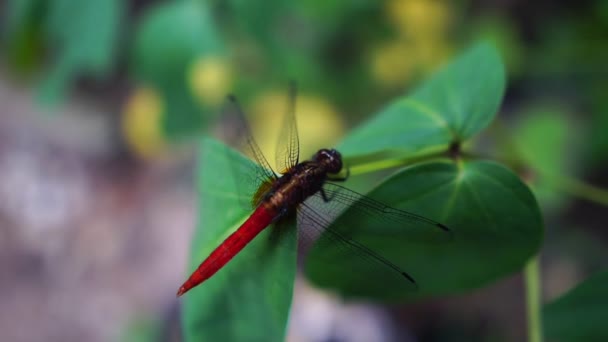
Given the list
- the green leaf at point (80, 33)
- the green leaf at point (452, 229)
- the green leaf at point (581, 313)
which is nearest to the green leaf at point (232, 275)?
the green leaf at point (452, 229)

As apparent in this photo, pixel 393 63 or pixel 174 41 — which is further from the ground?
pixel 393 63

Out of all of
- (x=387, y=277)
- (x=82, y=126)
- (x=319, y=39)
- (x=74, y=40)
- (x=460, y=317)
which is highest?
(x=319, y=39)

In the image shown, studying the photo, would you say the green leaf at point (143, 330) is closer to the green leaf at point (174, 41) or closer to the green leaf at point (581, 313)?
the green leaf at point (174, 41)

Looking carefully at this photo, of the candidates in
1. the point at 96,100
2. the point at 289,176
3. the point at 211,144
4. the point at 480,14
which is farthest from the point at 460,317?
the point at 96,100

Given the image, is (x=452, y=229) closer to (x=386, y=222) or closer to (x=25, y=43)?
(x=386, y=222)

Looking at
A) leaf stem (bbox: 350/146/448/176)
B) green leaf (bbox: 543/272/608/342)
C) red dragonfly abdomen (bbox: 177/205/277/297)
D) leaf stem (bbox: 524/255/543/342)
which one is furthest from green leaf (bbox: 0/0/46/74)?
green leaf (bbox: 543/272/608/342)

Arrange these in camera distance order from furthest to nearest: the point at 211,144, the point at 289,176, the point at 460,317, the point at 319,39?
the point at 319,39 < the point at 460,317 < the point at 289,176 < the point at 211,144

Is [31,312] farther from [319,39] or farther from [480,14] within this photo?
[480,14]

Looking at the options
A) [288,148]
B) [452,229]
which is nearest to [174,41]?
[288,148]
